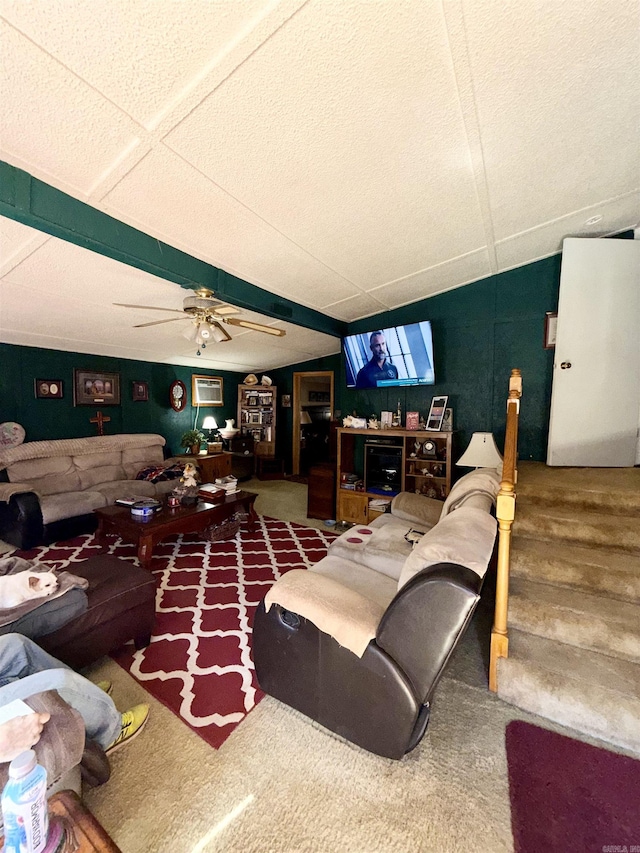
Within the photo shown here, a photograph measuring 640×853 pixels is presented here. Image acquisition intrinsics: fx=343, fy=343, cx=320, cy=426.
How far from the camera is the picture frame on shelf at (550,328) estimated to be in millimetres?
3191

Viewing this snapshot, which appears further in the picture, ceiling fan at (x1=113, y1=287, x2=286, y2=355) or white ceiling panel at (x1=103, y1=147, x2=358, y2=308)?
ceiling fan at (x1=113, y1=287, x2=286, y2=355)

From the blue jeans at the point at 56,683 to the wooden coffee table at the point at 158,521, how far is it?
162 cm

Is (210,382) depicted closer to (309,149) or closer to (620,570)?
(309,149)

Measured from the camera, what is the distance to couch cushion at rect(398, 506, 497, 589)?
1281 millimetres

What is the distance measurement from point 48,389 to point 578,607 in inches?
219

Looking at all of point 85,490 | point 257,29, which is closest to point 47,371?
point 85,490

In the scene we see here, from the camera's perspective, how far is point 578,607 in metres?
1.85

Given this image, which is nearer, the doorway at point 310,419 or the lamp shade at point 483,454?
the lamp shade at point 483,454

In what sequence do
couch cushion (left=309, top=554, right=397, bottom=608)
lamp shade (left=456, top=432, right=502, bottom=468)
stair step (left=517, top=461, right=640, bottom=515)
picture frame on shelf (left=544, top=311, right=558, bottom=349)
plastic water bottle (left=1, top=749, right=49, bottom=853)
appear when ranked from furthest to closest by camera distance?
1. picture frame on shelf (left=544, top=311, right=558, bottom=349)
2. lamp shade (left=456, top=432, right=502, bottom=468)
3. stair step (left=517, top=461, right=640, bottom=515)
4. couch cushion (left=309, top=554, right=397, bottom=608)
5. plastic water bottle (left=1, top=749, right=49, bottom=853)

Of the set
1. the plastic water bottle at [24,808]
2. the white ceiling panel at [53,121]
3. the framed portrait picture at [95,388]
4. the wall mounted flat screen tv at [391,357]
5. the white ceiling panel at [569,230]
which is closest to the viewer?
the plastic water bottle at [24,808]

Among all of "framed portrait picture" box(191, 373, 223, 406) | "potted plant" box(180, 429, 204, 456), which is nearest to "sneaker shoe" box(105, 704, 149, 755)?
"potted plant" box(180, 429, 204, 456)

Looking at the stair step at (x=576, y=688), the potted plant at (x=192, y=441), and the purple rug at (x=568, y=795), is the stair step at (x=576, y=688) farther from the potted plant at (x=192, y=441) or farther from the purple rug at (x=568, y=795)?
the potted plant at (x=192, y=441)

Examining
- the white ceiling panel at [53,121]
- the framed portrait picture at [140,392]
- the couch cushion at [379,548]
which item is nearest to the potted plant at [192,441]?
the framed portrait picture at [140,392]

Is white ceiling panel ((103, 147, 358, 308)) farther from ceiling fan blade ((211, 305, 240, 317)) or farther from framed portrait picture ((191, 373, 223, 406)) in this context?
framed portrait picture ((191, 373, 223, 406))
